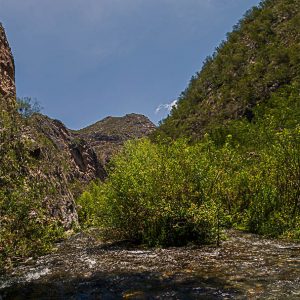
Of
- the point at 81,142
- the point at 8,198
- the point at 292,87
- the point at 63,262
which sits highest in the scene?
the point at 81,142

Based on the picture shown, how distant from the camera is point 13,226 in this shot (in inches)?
656

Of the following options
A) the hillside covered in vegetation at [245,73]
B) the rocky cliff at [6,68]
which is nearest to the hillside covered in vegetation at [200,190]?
the rocky cliff at [6,68]

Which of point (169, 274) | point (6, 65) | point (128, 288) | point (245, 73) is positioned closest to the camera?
point (128, 288)

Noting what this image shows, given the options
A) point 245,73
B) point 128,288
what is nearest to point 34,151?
point 128,288

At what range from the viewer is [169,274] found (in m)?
14.5

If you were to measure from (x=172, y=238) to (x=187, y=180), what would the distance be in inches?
133

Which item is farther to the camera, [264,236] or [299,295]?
[264,236]

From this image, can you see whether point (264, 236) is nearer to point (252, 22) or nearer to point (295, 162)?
point (295, 162)

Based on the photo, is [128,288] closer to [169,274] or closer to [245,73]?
[169,274]

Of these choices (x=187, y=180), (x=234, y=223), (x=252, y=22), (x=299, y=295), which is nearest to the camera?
(x=299, y=295)

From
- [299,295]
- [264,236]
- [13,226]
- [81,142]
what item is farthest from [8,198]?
[81,142]

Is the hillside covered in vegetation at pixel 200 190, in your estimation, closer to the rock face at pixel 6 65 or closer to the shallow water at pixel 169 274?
the shallow water at pixel 169 274

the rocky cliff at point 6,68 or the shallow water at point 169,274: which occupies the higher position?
the rocky cliff at point 6,68

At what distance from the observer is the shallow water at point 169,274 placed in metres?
12.0
